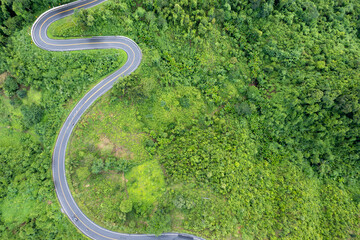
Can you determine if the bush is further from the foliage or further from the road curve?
the foliage

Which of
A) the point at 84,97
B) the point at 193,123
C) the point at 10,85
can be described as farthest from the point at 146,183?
the point at 10,85

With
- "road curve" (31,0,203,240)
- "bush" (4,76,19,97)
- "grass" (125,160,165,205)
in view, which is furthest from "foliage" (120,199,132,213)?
"bush" (4,76,19,97)

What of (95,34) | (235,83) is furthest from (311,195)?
(95,34)

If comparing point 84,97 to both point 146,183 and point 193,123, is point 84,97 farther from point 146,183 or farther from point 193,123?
point 193,123

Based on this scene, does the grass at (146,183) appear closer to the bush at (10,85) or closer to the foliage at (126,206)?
the foliage at (126,206)

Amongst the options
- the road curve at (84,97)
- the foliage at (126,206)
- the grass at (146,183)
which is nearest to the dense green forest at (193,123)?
the grass at (146,183)

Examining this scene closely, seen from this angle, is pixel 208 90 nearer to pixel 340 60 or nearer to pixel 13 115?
pixel 340 60
